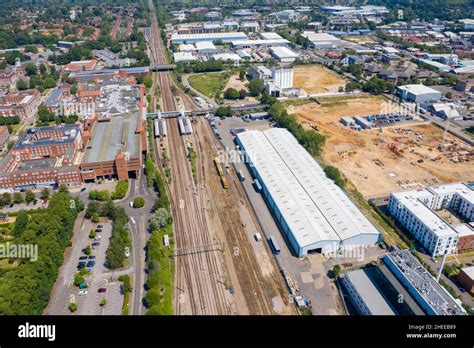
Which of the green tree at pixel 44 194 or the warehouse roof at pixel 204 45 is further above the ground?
the warehouse roof at pixel 204 45

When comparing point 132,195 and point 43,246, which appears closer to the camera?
point 43,246

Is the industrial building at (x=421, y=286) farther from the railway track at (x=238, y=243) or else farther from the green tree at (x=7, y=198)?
the green tree at (x=7, y=198)

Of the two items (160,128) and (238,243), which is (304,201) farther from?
(160,128)

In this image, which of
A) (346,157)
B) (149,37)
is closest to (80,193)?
(346,157)

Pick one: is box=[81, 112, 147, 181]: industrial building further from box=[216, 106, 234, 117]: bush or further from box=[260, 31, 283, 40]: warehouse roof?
box=[260, 31, 283, 40]: warehouse roof

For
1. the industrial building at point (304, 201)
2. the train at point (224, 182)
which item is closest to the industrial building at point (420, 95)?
the industrial building at point (304, 201)
